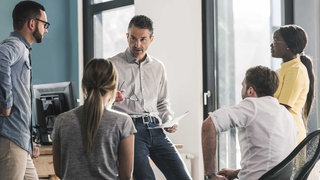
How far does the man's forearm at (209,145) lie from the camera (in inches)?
82.0

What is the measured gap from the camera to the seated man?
2.09 m

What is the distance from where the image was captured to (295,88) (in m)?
2.76

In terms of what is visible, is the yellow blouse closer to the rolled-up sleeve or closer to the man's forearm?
the man's forearm

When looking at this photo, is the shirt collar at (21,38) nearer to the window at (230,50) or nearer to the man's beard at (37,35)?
the man's beard at (37,35)

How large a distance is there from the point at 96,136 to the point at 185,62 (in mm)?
2655

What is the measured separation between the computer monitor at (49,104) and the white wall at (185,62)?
124cm

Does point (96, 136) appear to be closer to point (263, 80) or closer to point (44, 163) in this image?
point (263, 80)

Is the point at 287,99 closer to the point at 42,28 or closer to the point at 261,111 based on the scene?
the point at 261,111

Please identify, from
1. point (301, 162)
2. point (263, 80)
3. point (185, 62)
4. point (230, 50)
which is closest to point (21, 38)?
point (263, 80)

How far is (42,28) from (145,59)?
2.00 ft

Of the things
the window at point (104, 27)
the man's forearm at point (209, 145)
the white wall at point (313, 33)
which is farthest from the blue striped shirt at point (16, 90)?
the window at point (104, 27)

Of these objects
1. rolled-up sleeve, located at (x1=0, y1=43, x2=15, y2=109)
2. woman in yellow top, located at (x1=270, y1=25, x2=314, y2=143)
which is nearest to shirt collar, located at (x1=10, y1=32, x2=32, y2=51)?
rolled-up sleeve, located at (x1=0, y1=43, x2=15, y2=109)

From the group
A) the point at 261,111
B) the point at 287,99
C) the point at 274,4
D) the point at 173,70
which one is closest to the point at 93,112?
the point at 261,111

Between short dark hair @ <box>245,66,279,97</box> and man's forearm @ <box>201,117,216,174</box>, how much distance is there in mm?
300
